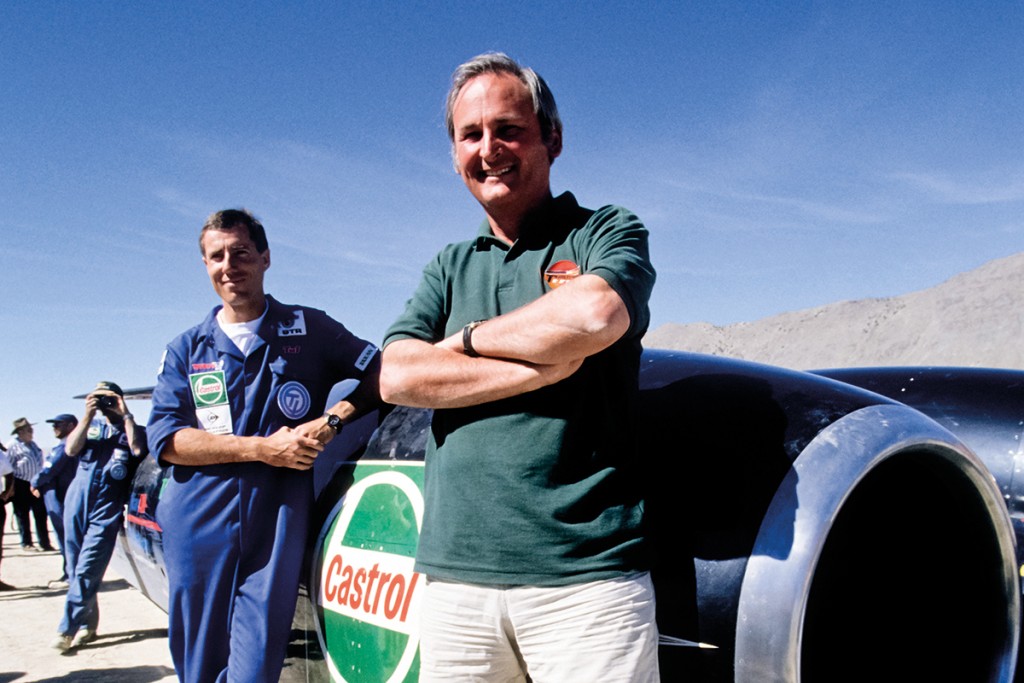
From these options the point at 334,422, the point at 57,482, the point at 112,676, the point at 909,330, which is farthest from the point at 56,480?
the point at 909,330

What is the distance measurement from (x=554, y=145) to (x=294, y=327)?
1.31 metres

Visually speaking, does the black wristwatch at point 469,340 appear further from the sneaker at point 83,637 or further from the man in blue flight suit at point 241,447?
the sneaker at point 83,637

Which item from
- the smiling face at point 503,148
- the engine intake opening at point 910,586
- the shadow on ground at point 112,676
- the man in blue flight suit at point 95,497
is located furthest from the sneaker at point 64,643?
the smiling face at point 503,148

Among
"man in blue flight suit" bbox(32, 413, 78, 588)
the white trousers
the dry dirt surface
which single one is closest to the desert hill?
"man in blue flight suit" bbox(32, 413, 78, 588)

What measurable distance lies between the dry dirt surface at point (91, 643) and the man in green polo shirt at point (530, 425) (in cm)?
378

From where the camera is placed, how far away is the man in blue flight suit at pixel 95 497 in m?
5.39

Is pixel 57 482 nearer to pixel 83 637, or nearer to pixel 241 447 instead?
pixel 83 637

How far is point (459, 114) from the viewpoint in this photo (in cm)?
195

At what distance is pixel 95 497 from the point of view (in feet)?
18.5

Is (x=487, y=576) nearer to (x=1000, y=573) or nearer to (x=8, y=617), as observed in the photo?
(x=1000, y=573)

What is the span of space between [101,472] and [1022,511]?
5.47 metres

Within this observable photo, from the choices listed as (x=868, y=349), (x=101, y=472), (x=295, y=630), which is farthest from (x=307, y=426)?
(x=868, y=349)

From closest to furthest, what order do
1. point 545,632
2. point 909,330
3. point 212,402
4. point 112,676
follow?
point 545,632 < point 212,402 < point 112,676 < point 909,330

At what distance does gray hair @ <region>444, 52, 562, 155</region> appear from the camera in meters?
1.92
